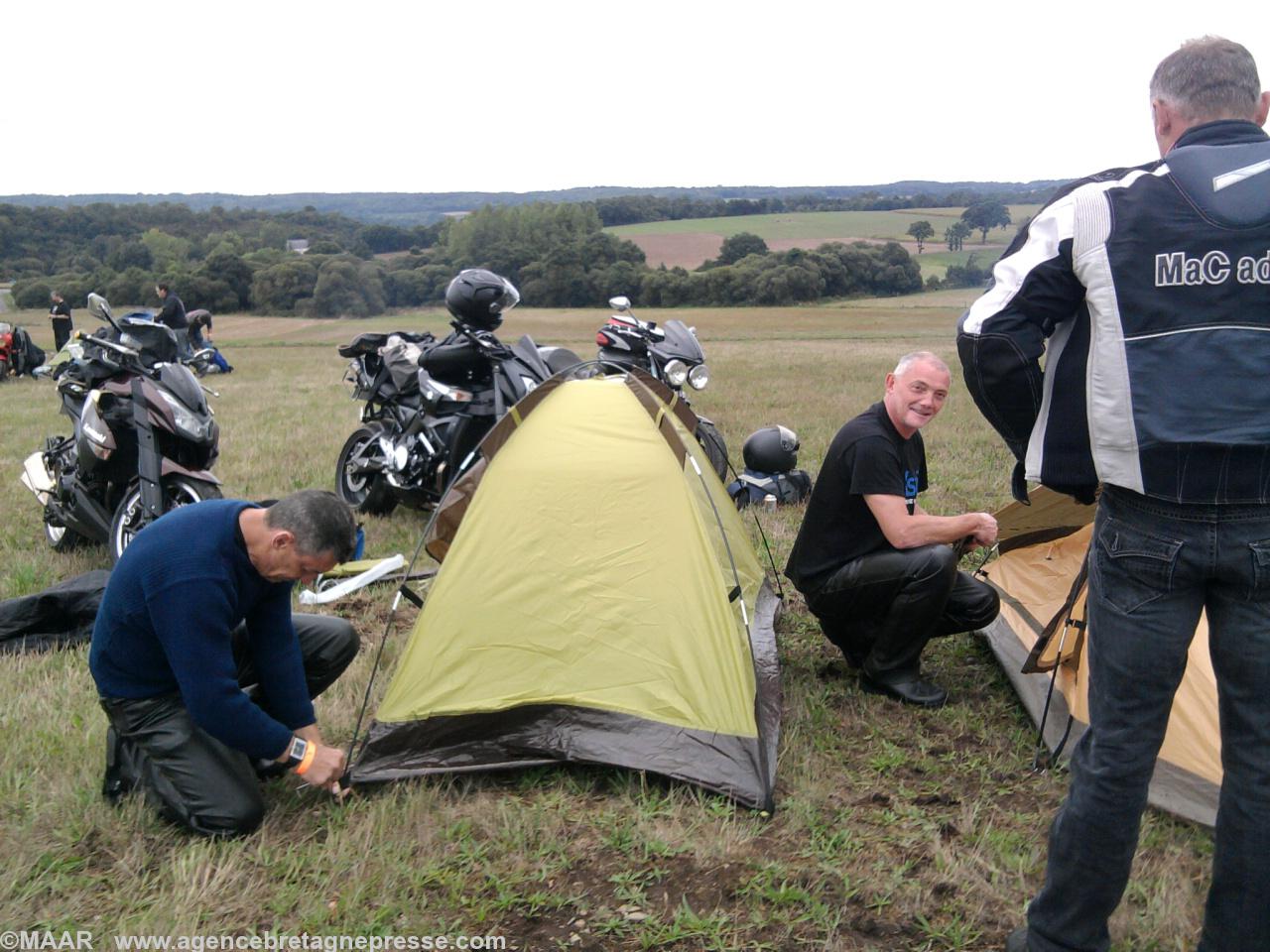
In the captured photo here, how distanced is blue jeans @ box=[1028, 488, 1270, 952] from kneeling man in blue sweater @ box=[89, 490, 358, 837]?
78.8 inches

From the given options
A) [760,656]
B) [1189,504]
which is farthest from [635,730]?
[1189,504]

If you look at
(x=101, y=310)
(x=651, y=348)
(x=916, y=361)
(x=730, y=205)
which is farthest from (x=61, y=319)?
(x=730, y=205)

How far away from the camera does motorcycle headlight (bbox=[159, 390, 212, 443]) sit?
217 inches

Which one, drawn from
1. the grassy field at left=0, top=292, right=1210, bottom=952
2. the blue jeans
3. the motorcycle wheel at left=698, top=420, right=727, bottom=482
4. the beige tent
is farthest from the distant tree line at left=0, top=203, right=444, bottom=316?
the blue jeans

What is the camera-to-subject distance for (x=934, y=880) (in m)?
2.94

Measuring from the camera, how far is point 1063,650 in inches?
140

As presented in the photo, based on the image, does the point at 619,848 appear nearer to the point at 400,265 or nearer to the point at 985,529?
the point at 985,529

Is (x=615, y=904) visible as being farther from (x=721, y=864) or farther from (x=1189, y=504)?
(x=1189, y=504)

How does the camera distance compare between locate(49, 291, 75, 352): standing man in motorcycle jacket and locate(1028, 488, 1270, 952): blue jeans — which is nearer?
locate(1028, 488, 1270, 952): blue jeans

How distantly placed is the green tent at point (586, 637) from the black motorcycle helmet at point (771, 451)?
10.2 ft

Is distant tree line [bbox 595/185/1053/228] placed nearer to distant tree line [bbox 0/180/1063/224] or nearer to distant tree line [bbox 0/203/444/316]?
distant tree line [bbox 0/180/1063/224]

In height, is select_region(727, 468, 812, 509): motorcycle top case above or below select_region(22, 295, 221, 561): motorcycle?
below

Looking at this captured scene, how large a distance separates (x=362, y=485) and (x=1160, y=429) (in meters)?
6.00

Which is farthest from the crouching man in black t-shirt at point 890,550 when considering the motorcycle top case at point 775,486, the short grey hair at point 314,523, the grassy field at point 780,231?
the grassy field at point 780,231
